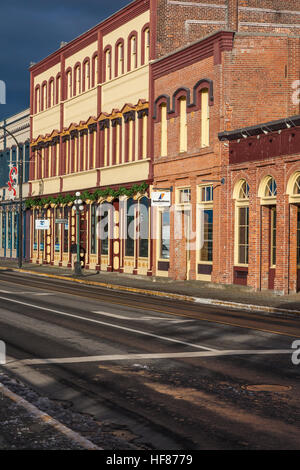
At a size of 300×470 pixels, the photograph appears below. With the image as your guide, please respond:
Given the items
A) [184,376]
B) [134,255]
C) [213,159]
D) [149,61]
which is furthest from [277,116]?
[184,376]

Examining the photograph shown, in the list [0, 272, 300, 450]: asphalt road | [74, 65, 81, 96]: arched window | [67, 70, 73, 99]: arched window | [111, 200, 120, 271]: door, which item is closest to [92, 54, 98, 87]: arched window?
[74, 65, 81, 96]: arched window

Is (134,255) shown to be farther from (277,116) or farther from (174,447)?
(174,447)

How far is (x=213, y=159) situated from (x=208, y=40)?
4854 mm

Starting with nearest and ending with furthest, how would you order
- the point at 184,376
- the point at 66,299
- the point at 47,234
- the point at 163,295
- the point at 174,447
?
the point at 174,447, the point at 184,376, the point at 66,299, the point at 163,295, the point at 47,234

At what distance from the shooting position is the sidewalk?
23.0 m

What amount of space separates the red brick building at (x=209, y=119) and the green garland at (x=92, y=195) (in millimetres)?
1946

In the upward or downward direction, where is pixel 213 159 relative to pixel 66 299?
upward

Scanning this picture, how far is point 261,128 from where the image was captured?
2706 cm

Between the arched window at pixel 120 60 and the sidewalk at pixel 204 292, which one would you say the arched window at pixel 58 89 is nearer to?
the arched window at pixel 120 60

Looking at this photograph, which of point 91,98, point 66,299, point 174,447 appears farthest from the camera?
point 91,98

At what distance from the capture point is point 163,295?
91.8ft

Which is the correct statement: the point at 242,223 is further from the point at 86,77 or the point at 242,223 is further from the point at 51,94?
the point at 51,94

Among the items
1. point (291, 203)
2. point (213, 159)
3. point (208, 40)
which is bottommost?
point (291, 203)

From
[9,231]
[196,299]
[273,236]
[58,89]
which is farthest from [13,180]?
[196,299]
